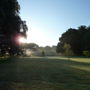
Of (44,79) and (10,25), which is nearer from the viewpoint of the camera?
(44,79)

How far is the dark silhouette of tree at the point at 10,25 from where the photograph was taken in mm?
19406

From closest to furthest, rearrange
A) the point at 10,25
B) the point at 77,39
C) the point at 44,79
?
the point at 44,79
the point at 10,25
the point at 77,39

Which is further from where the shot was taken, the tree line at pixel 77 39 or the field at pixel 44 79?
the tree line at pixel 77 39

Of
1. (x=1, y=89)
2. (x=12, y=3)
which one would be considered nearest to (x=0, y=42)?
(x=12, y=3)

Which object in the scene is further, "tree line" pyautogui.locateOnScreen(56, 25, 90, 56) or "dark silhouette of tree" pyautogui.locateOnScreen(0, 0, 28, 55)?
"tree line" pyautogui.locateOnScreen(56, 25, 90, 56)

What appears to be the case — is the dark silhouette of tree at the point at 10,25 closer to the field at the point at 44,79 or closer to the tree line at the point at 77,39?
the field at the point at 44,79

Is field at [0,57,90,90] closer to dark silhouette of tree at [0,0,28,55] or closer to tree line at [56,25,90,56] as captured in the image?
dark silhouette of tree at [0,0,28,55]

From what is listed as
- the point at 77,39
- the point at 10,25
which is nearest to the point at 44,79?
the point at 10,25

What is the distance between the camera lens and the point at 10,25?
73.2 ft

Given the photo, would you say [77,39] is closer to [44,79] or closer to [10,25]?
[10,25]

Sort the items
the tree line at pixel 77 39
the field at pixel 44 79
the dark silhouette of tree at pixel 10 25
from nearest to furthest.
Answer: the field at pixel 44 79
the dark silhouette of tree at pixel 10 25
the tree line at pixel 77 39

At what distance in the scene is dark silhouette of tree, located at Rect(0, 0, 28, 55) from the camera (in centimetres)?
1941

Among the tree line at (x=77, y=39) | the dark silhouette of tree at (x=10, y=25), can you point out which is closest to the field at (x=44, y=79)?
the dark silhouette of tree at (x=10, y=25)

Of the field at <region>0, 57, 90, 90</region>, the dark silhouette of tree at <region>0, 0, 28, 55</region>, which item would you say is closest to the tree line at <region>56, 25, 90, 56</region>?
the dark silhouette of tree at <region>0, 0, 28, 55</region>
